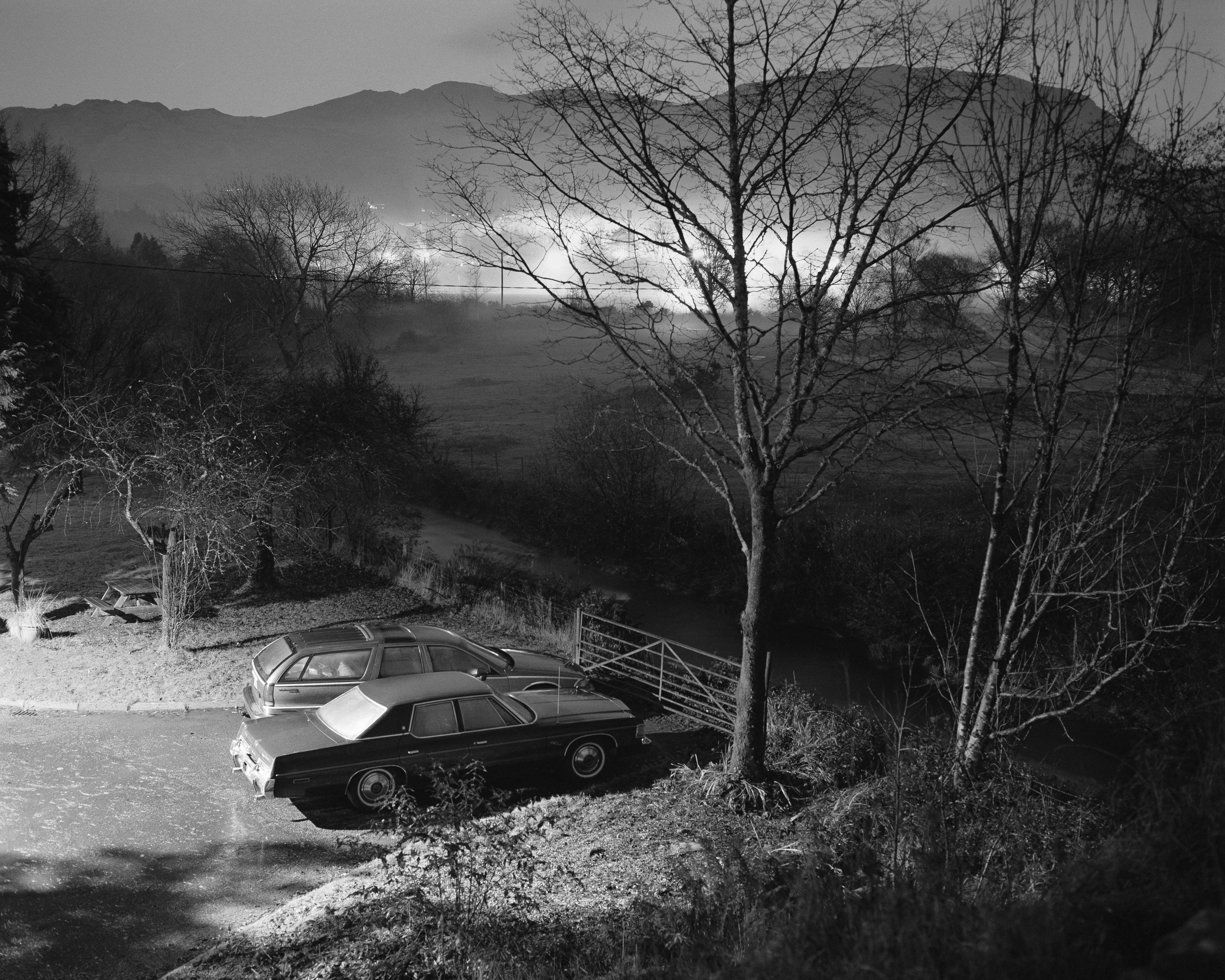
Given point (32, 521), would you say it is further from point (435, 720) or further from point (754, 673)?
point (754, 673)

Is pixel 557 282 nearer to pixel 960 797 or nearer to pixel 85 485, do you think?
pixel 960 797

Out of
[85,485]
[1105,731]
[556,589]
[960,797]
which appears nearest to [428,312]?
[85,485]

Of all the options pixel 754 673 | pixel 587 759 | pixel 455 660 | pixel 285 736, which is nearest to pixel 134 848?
pixel 285 736

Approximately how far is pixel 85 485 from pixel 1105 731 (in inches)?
1325

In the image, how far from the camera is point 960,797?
21.0ft

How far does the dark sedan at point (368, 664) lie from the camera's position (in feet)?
38.2

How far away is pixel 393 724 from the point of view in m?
9.79

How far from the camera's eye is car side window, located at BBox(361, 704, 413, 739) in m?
9.68

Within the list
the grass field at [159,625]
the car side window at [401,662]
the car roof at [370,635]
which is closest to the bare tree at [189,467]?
the grass field at [159,625]

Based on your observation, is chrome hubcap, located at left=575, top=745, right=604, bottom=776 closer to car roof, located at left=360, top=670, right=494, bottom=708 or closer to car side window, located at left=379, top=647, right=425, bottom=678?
car roof, located at left=360, top=670, right=494, bottom=708

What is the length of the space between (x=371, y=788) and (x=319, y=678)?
2.73 metres

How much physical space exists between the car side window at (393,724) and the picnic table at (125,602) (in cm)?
951

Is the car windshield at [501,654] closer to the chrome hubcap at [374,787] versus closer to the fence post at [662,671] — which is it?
the fence post at [662,671]

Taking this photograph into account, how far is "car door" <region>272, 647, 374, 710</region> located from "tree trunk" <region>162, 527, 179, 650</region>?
495 cm
